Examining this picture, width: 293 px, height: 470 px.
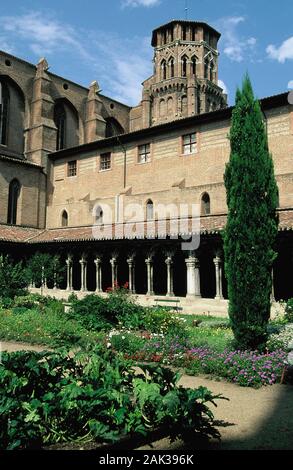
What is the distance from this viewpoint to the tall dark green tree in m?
10.2

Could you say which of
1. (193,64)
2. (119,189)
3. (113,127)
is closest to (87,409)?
(119,189)

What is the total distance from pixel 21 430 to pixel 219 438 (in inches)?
93.4

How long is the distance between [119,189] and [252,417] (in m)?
23.5

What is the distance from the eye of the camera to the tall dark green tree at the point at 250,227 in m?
10.2

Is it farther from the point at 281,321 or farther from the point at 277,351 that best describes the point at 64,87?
the point at 277,351

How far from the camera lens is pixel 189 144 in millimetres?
25281

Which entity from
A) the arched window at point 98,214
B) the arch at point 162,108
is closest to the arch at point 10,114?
the arched window at point 98,214

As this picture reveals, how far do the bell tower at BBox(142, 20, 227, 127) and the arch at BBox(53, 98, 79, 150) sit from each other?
863 cm

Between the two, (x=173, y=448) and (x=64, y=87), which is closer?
(x=173, y=448)

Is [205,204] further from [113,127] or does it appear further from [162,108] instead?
[162,108]

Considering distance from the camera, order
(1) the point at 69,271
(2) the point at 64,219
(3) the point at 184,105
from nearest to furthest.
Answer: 1. (1) the point at 69,271
2. (2) the point at 64,219
3. (3) the point at 184,105

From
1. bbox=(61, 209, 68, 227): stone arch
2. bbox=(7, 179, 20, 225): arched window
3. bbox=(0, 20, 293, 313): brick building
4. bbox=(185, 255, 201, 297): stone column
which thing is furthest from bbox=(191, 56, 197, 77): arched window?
bbox=(185, 255, 201, 297): stone column

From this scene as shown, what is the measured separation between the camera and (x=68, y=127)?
1521 inches

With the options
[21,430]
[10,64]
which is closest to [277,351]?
[21,430]
